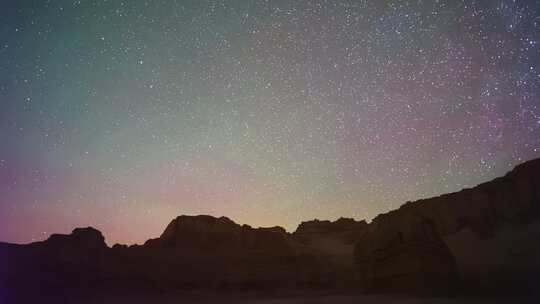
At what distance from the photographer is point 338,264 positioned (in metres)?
82.7

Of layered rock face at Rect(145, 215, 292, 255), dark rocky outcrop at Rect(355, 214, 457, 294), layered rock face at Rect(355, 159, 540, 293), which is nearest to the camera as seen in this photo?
dark rocky outcrop at Rect(355, 214, 457, 294)

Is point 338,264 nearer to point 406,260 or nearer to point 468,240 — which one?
point 468,240

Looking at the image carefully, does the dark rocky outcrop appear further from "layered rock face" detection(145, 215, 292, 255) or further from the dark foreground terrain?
"layered rock face" detection(145, 215, 292, 255)

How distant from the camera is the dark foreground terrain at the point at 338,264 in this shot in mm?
49656

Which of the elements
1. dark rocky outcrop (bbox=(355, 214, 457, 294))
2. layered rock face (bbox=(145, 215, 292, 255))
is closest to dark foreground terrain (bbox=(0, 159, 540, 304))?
dark rocky outcrop (bbox=(355, 214, 457, 294))

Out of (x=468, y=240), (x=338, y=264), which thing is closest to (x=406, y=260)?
(x=468, y=240)

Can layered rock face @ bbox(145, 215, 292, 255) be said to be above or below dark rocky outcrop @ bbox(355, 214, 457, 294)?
above

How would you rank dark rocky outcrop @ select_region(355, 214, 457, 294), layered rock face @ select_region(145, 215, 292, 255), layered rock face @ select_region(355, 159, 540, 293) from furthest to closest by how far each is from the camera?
layered rock face @ select_region(145, 215, 292, 255) → layered rock face @ select_region(355, 159, 540, 293) → dark rocky outcrop @ select_region(355, 214, 457, 294)

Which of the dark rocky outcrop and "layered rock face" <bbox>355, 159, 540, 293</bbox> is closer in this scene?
the dark rocky outcrop

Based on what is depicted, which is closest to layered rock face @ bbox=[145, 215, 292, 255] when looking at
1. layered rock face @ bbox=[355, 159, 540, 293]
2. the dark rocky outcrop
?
layered rock face @ bbox=[355, 159, 540, 293]

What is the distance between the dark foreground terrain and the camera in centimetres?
4966

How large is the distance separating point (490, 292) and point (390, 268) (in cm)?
1157

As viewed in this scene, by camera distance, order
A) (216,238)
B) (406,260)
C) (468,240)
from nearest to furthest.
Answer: (406,260) → (468,240) → (216,238)

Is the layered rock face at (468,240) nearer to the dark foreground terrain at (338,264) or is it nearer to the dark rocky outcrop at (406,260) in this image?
the dark rocky outcrop at (406,260)
